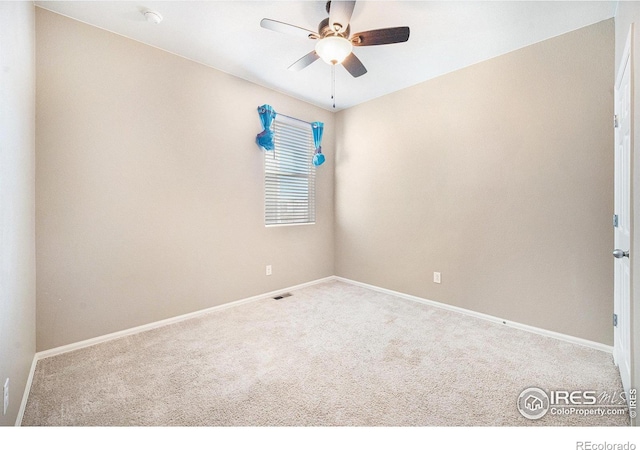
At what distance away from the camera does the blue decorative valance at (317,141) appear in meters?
3.79

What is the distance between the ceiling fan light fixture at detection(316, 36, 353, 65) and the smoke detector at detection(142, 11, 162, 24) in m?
1.29

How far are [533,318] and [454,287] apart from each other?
0.71 meters

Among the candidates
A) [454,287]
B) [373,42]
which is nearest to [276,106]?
[373,42]

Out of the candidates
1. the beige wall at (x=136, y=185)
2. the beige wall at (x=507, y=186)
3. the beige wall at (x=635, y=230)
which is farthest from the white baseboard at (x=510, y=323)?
the beige wall at (x=136, y=185)

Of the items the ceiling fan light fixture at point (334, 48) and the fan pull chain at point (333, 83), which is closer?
the ceiling fan light fixture at point (334, 48)

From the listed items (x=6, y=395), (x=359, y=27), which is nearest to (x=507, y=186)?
(x=359, y=27)

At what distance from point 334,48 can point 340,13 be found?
21cm

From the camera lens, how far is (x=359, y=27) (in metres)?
2.26

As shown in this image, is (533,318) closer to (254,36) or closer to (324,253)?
(324,253)

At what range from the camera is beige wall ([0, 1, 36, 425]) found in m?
1.30

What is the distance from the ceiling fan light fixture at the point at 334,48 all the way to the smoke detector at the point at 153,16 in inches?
50.9

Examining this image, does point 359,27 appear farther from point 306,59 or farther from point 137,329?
point 137,329

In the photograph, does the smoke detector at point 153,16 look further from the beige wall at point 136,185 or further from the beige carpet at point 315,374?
the beige carpet at point 315,374

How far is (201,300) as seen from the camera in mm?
2928
